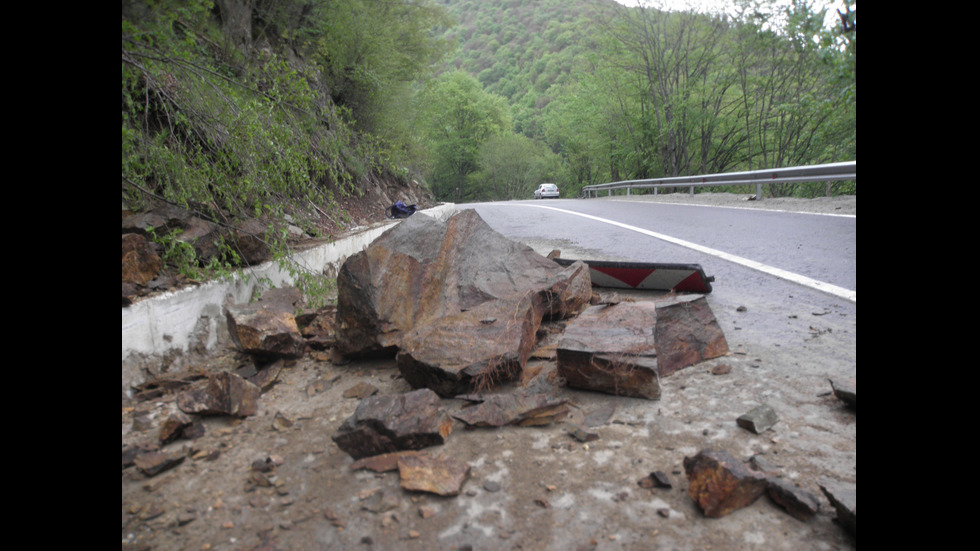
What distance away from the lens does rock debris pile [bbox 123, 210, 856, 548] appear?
6.35 feet

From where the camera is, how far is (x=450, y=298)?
3529 millimetres

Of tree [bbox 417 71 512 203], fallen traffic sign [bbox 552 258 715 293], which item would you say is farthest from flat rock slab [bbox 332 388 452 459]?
tree [bbox 417 71 512 203]

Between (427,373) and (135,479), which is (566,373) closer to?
(427,373)

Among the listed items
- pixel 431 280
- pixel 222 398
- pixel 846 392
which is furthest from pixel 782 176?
pixel 222 398

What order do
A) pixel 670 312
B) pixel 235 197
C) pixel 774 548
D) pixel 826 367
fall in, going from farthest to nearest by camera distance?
pixel 235 197
pixel 670 312
pixel 826 367
pixel 774 548

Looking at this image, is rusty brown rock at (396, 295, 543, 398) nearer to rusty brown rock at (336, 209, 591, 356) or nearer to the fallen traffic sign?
rusty brown rock at (336, 209, 591, 356)

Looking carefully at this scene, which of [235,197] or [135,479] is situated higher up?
[235,197]

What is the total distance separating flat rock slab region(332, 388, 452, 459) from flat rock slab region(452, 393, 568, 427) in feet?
0.40

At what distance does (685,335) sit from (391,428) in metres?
1.72

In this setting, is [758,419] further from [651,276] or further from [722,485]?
[651,276]

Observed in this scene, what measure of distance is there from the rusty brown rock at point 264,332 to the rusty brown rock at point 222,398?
1.87 ft
